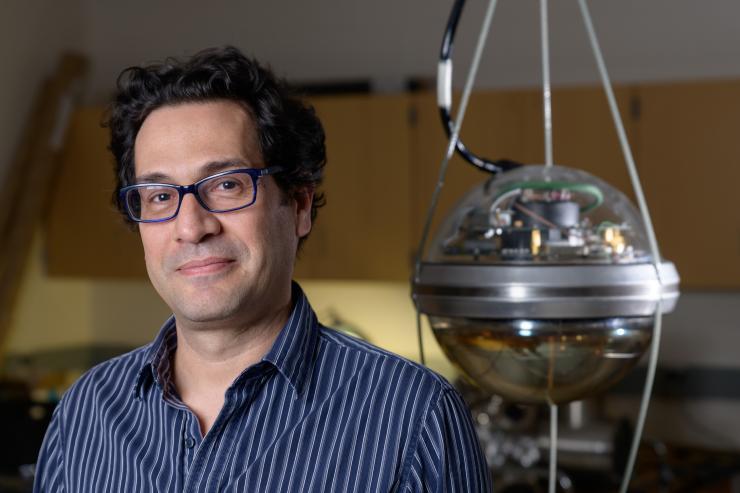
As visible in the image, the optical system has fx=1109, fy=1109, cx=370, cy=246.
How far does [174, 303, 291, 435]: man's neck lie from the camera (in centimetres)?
144

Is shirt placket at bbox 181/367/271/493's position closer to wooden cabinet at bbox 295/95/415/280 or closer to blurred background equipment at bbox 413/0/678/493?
blurred background equipment at bbox 413/0/678/493

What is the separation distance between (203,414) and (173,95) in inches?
16.8

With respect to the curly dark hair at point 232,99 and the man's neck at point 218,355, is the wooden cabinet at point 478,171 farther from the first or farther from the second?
the man's neck at point 218,355

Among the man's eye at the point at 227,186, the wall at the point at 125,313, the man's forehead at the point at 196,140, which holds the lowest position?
the wall at the point at 125,313

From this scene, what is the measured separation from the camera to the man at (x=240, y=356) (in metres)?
1.37

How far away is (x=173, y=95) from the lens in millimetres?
1479

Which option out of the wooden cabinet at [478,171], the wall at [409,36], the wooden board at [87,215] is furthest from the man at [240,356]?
the wooden board at [87,215]

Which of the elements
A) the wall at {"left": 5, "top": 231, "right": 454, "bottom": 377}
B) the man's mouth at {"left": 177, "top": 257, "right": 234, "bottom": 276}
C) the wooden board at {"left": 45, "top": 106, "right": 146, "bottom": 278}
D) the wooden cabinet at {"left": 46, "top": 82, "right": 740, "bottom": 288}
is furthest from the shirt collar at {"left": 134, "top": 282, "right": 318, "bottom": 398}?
the wooden board at {"left": 45, "top": 106, "right": 146, "bottom": 278}

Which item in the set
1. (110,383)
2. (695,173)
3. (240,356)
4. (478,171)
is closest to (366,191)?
(478,171)

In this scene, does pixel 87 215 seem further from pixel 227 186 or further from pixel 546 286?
pixel 546 286

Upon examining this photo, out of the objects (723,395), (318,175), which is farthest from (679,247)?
(318,175)

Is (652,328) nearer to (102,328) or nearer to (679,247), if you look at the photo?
(679,247)

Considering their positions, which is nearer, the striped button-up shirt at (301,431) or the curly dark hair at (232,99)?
the striped button-up shirt at (301,431)

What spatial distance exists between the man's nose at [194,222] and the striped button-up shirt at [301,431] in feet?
0.60
